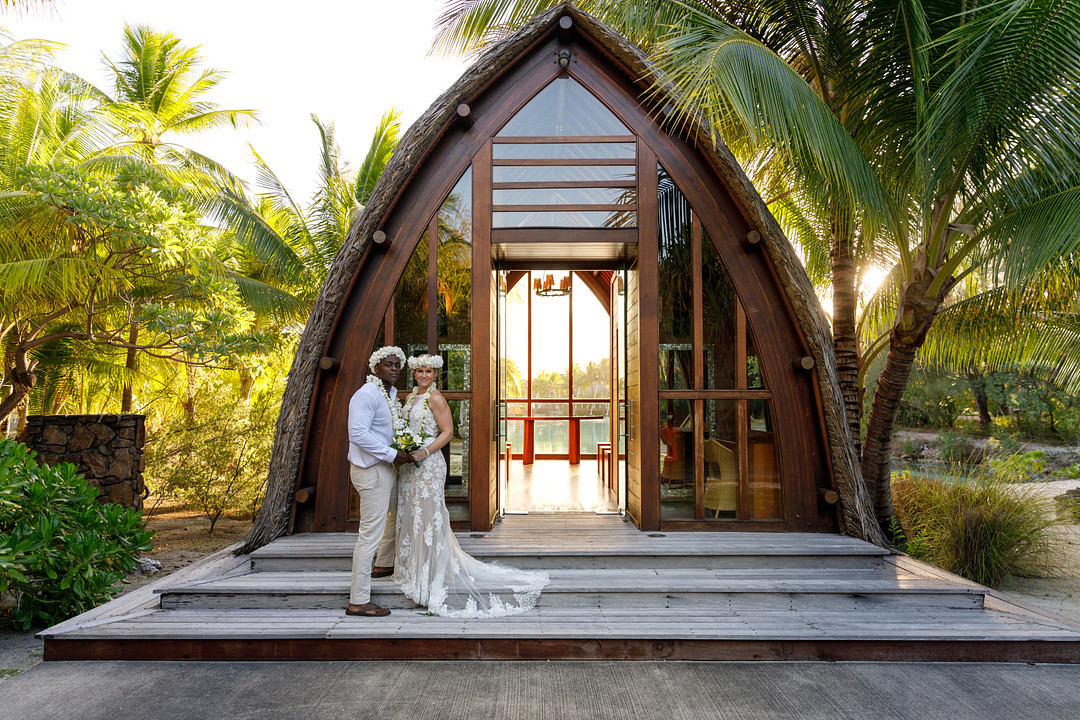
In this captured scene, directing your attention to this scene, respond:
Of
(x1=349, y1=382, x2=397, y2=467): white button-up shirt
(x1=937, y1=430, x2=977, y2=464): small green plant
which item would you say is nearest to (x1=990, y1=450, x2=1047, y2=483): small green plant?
(x1=349, y1=382, x2=397, y2=467): white button-up shirt

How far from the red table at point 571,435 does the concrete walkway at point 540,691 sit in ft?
26.4

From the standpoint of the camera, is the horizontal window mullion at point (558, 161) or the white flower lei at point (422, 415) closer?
the white flower lei at point (422, 415)

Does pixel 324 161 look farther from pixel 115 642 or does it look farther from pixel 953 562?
pixel 953 562

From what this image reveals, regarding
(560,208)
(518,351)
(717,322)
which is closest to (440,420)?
(560,208)

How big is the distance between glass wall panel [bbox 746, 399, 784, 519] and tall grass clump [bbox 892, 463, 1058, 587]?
6.67 ft

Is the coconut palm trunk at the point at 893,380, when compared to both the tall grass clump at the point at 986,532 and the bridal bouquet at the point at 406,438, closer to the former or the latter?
the tall grass clump at the point at 986,532

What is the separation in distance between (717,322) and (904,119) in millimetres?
2576

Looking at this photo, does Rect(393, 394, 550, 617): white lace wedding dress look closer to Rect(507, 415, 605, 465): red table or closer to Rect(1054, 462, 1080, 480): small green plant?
Rect(507, 415, 605, 465): red table

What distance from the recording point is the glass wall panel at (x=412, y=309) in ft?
18.8

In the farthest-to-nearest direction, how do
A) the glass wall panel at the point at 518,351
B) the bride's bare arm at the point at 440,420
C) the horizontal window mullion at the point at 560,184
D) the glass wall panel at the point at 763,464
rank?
the glass wall panel at the point at 518,351 → the horizontal window mullion at the point at 560,184 → the glass wall panel at the point at 763,464 → the bride's bare arm at the point at 440,420

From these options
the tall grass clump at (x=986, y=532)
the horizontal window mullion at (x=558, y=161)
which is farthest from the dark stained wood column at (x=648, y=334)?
the tall grass clump at (x=986, y=532)

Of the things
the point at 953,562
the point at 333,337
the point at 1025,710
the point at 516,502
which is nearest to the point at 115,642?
the point at 333,337

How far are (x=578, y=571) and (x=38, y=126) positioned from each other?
9.47 meters

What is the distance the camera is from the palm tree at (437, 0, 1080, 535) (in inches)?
183
